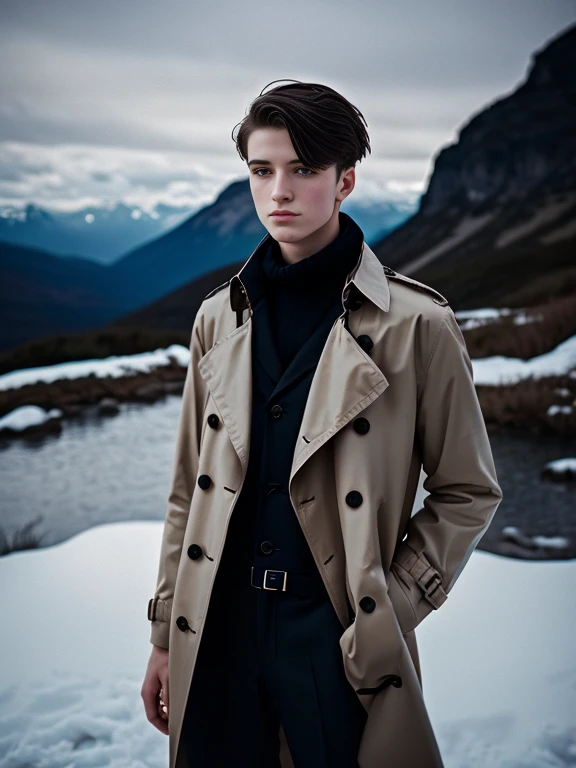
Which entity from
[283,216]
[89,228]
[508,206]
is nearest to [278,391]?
[283,216]

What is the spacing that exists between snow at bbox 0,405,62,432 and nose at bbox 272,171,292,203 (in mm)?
3852

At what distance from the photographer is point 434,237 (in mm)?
13992

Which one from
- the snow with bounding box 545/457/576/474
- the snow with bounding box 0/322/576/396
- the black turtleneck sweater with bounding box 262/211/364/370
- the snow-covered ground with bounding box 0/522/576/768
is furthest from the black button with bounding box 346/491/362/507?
the snow with bounding box 0/322/576/396

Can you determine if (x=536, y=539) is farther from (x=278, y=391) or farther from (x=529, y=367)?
(x=278, y=391)

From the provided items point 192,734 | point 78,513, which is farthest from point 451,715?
A: point 78,513

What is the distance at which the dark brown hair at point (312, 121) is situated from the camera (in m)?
1.03

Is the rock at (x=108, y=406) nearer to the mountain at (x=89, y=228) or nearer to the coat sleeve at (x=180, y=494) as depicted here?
the mountain at (x=89, y=228)

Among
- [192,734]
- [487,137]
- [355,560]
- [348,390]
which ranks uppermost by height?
[487,137]

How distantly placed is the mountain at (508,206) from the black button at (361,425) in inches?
241

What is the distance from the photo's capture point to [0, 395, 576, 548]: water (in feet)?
12.5

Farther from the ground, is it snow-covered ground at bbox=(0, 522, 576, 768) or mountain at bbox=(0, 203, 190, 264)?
mountain at bbox=(0, 203, 190, 264)

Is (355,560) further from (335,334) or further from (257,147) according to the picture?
(257,147)

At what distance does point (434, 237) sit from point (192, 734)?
1367 cm

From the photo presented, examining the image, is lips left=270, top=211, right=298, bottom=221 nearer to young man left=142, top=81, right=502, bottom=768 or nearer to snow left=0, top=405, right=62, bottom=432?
young man left=142, top=81, right=502, bottom=768
